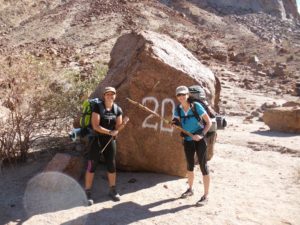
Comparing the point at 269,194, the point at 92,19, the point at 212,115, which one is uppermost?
the point at 92,19

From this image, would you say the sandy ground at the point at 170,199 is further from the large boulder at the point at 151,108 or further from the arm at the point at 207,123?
the arm at the point at 207,123

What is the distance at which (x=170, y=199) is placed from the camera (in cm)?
627

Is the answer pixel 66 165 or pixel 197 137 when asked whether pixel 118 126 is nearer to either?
pixel 197 137

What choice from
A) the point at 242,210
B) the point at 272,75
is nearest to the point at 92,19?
the point at 272,75

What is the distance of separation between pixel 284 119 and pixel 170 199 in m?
7.31

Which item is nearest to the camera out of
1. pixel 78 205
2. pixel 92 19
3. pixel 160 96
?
pixel 78 205

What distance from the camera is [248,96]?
1919 cm

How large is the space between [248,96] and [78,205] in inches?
560

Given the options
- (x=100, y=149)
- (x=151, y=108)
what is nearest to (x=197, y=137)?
(x=100, y=149)

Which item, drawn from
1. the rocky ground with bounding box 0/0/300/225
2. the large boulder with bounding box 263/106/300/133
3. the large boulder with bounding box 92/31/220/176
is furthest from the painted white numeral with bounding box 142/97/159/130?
the large boulder with bounding box 263/106/300/133

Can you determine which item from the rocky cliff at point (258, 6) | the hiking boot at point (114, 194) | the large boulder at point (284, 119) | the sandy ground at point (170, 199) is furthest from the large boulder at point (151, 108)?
the rocky cliff at point (258, 6)

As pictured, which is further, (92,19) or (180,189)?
(92,19)

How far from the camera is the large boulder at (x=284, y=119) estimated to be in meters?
12.5

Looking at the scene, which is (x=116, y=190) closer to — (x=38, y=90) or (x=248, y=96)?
(x=38, y=90)
